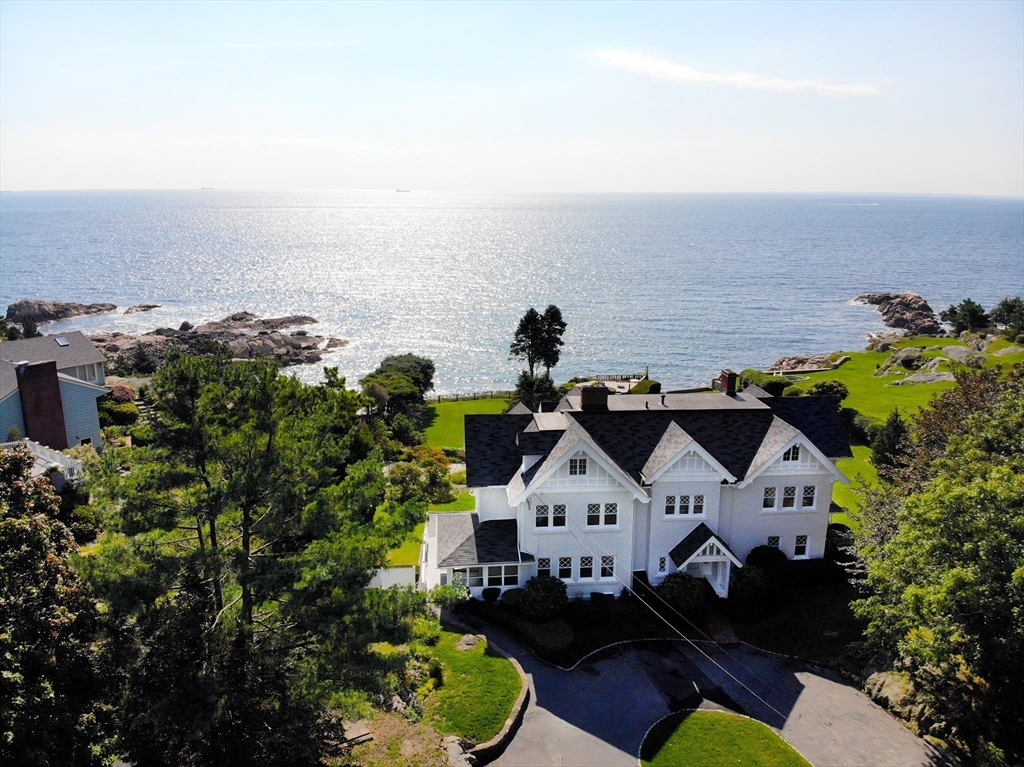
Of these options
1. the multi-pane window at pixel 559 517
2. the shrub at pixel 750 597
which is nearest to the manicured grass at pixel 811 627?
the shrub at pixel 750 597

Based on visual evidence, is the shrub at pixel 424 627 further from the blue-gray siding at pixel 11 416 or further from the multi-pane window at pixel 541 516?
the blue-gray siding at pixel 11 416

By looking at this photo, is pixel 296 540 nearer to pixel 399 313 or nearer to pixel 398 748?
pixel 398 748

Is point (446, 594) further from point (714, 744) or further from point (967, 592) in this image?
point (967, 592)

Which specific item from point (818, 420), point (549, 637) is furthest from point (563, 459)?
point (818, 420)

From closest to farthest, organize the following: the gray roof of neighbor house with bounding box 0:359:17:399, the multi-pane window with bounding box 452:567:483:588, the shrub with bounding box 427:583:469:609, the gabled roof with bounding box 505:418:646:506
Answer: the shrub with bounding box 427:583:469:609 < the gabled roof with bounding box 505:418:646:506 < the multi-pane window with bounding box 452:567:483:588 < the gray roof of neighbor house with bounding box 0:359:17:399

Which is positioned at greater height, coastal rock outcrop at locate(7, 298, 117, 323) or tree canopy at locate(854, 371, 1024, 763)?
tree canopy at locate(854, 371, 1024, 763)

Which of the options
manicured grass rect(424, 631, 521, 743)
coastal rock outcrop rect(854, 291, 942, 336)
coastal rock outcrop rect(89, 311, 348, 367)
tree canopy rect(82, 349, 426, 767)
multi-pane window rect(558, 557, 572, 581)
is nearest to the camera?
tree canopy rect(82, 349, 426, 767)

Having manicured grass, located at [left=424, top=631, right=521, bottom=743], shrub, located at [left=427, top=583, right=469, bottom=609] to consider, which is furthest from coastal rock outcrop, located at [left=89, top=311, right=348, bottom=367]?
shrub, located at [left=427, top=583, right=469, bottom=609]

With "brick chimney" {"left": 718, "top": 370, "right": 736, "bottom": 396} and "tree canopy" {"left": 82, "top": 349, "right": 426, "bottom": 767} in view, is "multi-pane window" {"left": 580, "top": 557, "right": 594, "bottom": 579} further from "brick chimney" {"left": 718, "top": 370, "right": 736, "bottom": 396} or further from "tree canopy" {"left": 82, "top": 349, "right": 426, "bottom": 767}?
"tree canopy" {"left": 82, "top": 349, "right": 426, "bottom": 767}
